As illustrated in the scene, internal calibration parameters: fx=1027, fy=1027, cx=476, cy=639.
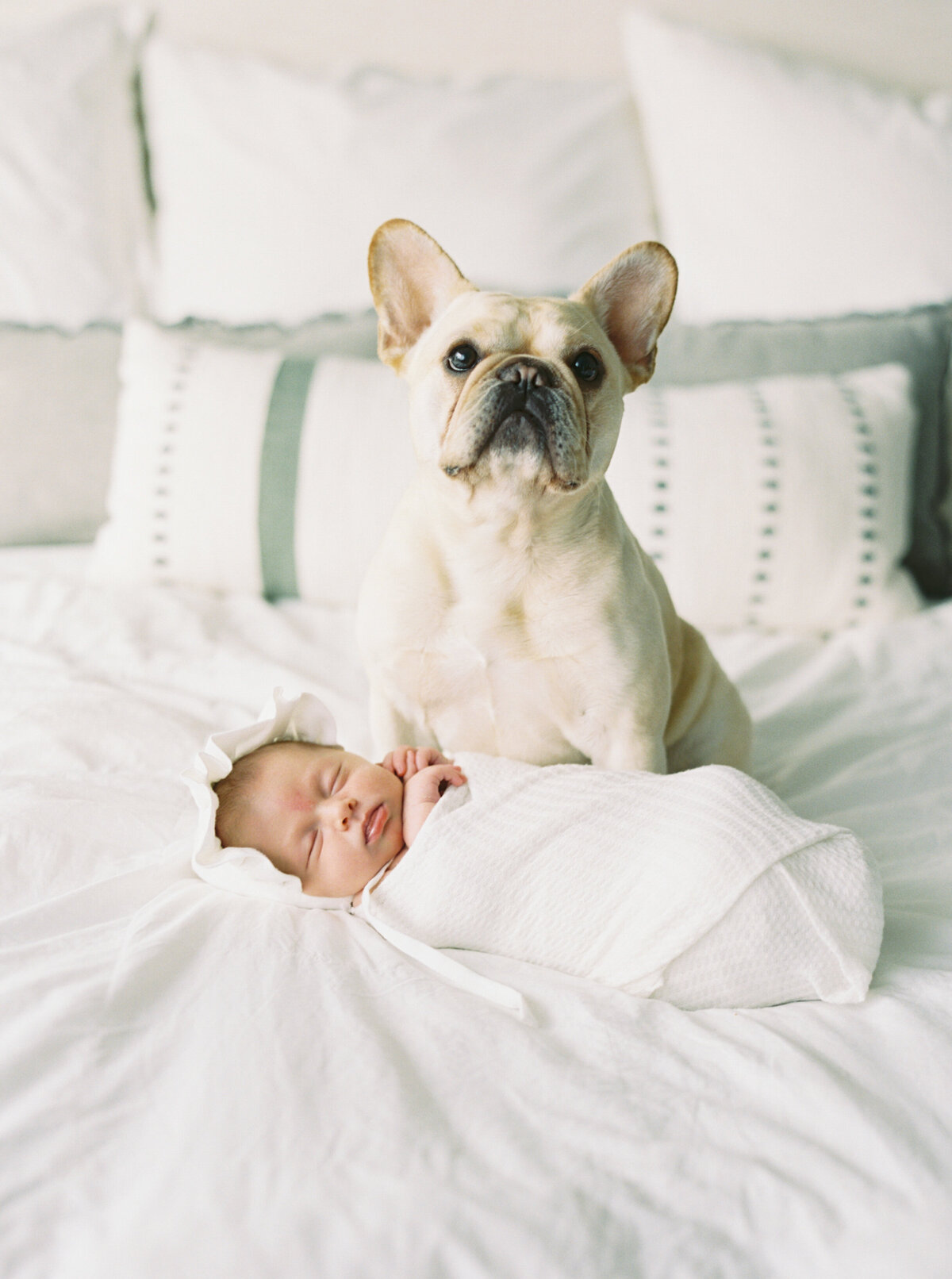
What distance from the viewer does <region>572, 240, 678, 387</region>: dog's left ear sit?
124 centimetres

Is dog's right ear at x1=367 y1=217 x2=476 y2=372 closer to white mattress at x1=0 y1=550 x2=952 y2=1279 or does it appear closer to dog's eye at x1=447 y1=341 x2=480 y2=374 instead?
dog's eye at x1=447 y1=341 x2=480 y2=374

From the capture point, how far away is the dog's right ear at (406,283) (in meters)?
1.26

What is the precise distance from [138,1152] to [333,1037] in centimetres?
16

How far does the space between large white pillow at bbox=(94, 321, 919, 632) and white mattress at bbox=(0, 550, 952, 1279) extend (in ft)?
2.45

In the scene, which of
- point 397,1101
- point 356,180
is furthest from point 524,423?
point 356,180

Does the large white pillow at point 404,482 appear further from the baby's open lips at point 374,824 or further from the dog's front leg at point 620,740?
the baby's open lips at point 374,824

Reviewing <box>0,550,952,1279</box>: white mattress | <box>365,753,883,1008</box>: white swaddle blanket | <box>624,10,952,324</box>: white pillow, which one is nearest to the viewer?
<box>0,550,952,1279</box>: white mattress

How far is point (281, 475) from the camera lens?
1891 mm

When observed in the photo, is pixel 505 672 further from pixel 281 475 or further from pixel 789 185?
pixel 789 185

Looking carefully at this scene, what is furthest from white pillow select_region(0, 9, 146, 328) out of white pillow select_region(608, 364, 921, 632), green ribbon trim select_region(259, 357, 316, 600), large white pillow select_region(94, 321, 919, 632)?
white pillow select_region(608, 364, 921, 632)

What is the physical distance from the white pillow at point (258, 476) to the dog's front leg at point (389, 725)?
60 centimetres

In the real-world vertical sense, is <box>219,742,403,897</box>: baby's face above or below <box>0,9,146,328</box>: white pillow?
below

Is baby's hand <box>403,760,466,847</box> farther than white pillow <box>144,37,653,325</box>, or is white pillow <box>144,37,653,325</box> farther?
white pillow <box>144,37,653,325</box>

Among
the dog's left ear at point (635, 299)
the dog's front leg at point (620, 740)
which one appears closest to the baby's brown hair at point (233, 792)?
the dog's front leg at point (620, 740)
